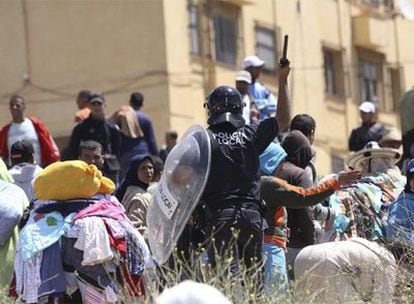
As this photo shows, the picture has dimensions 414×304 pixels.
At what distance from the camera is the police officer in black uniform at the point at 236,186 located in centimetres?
1300

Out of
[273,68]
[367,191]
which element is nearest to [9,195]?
[367,191]

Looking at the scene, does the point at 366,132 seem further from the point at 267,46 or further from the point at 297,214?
the point at 267,46

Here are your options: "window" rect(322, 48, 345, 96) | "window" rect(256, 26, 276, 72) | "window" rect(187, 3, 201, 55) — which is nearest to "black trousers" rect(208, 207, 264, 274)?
"window" rect(187, 3, 201, 55)

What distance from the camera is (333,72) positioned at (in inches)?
1663

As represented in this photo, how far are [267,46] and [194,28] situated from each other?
332 cm

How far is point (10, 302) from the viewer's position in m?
12.6

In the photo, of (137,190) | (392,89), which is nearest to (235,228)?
(137,190)

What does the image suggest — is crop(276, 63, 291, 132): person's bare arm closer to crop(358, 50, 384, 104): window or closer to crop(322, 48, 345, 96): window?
crop(322, 48, 345, 96): window

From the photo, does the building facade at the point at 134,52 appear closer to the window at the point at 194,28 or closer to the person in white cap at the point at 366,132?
the window at the point at 194,28

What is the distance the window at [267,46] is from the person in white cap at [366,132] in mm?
16449

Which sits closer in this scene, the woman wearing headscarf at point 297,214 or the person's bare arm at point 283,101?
the person's bare arm at point 283,101

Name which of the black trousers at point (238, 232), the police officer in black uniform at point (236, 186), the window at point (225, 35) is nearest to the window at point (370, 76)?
the window at point (225, 35)

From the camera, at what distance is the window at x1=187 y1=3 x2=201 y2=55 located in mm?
35875

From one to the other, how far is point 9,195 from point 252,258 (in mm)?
2520
